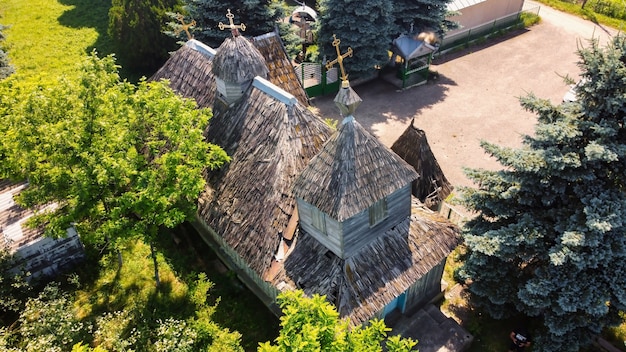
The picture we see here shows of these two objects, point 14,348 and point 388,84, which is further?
point 388,84

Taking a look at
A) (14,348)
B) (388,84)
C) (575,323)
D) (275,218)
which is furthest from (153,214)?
(388,84)

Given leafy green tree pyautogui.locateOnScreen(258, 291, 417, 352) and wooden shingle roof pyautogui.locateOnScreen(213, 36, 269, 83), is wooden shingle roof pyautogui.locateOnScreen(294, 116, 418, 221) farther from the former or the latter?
wooden shingle roof pyautogui.locateOnScreen(213, 36, 269, 83)

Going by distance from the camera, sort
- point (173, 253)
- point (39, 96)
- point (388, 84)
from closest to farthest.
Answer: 1. point (39, 96)
2. point (173, 253)
3. point (388, 84)

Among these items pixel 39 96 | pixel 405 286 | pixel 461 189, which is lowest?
pixel 405 286

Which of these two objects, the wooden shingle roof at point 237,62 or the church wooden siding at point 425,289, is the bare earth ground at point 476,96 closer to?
the church wooden siding at point 425,289

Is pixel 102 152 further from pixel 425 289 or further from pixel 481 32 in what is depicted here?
pixel 481 32

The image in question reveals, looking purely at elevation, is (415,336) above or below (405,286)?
below

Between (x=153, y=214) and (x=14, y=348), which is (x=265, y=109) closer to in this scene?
(x=153, y=214)

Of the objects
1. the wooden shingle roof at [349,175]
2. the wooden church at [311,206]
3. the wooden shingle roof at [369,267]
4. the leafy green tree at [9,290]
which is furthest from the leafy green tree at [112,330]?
the wooden shingle roof at [349,175]
